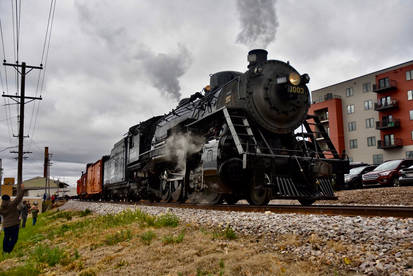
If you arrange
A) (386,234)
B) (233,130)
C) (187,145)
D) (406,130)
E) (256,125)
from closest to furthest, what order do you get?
(386,234) < (233,130) < (256,125) < (187,145) < (406,130)

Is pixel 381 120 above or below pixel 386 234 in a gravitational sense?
above

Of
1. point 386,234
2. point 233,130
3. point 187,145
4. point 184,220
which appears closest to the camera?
point 386,234

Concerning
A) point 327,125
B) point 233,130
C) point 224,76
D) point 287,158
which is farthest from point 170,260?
point 327,125

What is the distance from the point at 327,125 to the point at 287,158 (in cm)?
4253

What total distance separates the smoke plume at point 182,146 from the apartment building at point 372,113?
29.2 m

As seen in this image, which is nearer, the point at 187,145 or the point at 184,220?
the point at 184,220

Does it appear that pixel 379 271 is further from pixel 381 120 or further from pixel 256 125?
pixel 381 120

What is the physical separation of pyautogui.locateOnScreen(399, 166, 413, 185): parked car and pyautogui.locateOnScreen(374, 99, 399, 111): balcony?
88.0 feet

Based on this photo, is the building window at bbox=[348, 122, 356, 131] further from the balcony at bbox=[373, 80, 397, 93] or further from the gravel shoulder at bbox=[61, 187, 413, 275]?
the gravel shoulder at bbox=[61, 187, 413, 275]

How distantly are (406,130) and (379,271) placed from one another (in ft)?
135

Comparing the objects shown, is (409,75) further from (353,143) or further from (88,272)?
(88,272)

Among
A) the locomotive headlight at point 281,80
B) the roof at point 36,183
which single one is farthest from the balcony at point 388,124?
the roof at point 36,183

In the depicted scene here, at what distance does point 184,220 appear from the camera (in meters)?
7.18

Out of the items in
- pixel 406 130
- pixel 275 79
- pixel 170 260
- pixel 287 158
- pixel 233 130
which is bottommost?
pixel 170 260
